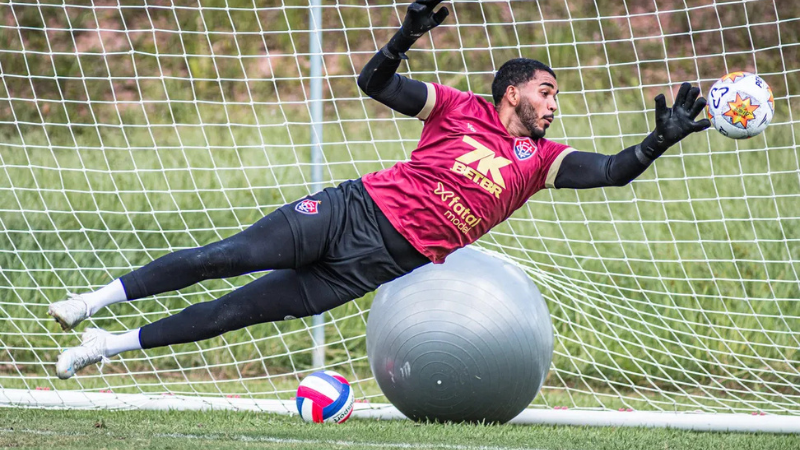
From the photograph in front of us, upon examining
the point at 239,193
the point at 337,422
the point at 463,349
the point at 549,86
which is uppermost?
the point at 549,86

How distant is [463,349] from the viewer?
5.07 metres

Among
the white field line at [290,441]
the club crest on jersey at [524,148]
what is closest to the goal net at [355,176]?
the white field line at [290,441]

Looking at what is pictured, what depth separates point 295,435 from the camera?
15.9ft

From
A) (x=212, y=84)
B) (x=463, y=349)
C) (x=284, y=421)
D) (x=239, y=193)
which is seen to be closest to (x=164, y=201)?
(x=239, y=193)

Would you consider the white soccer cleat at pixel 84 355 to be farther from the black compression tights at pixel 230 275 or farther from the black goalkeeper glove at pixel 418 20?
the black goalkeeper glove at pixel 418 20

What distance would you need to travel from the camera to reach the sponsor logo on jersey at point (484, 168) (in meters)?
4.34

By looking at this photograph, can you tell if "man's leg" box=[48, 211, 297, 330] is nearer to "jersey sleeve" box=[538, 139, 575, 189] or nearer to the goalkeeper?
the goalkeeper

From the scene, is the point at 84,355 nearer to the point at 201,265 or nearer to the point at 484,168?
the point at 201,265

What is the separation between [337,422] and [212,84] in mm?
7156

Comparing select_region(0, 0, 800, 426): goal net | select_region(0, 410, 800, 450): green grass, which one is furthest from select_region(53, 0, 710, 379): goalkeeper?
select_region(0, 0, 800, 426): goal net

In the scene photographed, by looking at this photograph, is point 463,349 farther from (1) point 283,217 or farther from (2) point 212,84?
(2) point 212,84

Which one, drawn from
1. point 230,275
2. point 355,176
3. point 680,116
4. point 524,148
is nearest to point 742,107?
point 680,116

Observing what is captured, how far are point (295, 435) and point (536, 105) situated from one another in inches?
81.0

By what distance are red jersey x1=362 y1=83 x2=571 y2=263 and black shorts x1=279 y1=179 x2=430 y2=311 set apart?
0.22 feet
